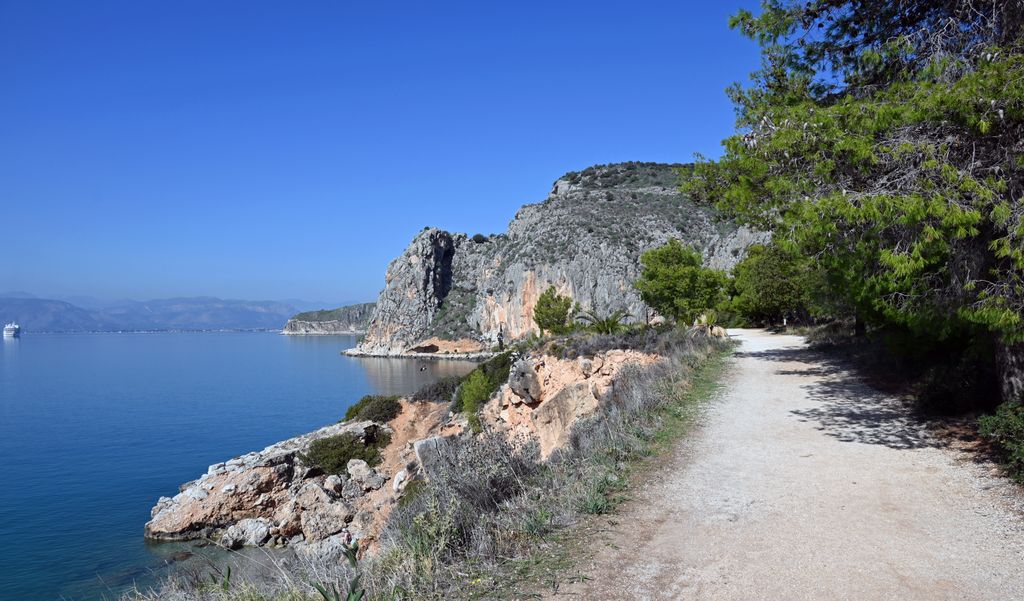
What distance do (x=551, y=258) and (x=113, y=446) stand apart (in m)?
60.9

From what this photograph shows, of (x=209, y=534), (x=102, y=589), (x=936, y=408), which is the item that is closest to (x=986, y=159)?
(x=936, y=408)

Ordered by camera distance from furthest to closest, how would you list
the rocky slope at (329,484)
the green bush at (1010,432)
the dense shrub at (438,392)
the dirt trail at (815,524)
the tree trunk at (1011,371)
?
the dense shrub at (438,392) → the rocky slope at (329,484) → the tree trunk at (1011,371) → the green bush at (1010,432) → the dirt trail at (815,524)

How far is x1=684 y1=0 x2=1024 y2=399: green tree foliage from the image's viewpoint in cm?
650

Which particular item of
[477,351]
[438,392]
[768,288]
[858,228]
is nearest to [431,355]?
[477,351]

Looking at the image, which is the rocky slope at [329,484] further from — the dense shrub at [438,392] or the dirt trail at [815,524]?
the dirt trail at [815,524]

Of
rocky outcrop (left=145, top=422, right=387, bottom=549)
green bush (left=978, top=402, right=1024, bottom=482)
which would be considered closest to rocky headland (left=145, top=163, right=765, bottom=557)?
rocky outcrop (left=145, top=422, right=387, bottom=549)

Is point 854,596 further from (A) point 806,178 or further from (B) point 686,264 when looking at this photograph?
(B) point 686,264

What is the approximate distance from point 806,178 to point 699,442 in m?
3.85

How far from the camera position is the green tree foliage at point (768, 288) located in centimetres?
3828

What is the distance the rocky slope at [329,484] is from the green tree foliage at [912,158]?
10.1 meters

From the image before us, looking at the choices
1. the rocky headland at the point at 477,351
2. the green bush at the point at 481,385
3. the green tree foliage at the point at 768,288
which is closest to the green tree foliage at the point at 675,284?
the green tree foliage at the point at 768,288

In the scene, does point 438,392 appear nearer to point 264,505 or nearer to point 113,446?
point 264,505

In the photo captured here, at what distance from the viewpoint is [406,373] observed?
81750 millimetres

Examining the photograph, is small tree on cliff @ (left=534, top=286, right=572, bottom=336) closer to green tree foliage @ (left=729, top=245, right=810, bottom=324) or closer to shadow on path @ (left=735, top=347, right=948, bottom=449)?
green tree foliage @ (left=729, top=245, right=810, bottom=324)
